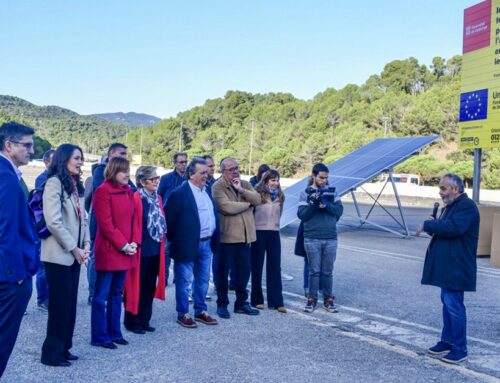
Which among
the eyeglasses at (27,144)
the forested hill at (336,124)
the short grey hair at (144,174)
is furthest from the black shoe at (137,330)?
the forested hill at (336,124)

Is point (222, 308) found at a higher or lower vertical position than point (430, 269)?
lower

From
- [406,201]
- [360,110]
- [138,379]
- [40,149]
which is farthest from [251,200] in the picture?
[40,149]

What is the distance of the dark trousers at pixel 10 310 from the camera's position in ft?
12.2

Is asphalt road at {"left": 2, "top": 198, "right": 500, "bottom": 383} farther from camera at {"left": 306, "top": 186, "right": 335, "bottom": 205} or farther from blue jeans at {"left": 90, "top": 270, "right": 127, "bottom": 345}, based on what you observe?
camera at {"left": 306, "top": 186, "right": 335, "bottom": 205}

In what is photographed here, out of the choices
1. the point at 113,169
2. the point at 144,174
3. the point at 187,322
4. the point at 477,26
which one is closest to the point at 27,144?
the point at 113,169

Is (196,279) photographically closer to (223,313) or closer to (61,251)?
(223,313)

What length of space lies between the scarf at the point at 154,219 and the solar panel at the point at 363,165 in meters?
7.47

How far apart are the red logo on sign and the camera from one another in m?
7.67

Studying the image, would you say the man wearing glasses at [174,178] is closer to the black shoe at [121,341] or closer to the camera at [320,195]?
the camera at [320,195]

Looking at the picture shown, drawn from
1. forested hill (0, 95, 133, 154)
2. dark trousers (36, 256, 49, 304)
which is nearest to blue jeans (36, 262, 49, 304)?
dark trousers (36, 256, 49, 304)

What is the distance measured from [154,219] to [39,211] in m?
1.33

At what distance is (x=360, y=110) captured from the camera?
215ft

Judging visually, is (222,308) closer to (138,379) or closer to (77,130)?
(138,379)

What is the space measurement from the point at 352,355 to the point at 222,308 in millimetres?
1939
